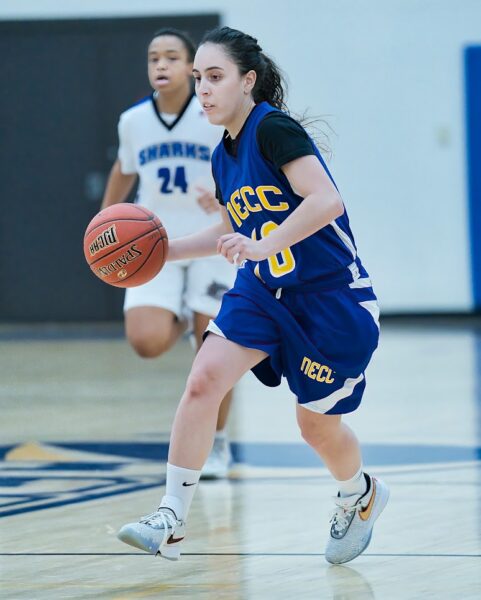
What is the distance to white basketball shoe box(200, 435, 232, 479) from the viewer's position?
16.4ft

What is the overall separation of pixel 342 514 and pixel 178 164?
7.04 ft

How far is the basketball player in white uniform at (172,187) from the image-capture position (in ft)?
17.2

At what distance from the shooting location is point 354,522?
143 inches

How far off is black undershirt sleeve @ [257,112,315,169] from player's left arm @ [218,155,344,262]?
0.07 feet

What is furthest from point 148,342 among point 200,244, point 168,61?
point 200,244

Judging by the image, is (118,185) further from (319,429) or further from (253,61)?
(319,429)

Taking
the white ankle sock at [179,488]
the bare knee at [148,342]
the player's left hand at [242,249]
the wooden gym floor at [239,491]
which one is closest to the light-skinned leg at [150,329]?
the bare knee at [148,342]

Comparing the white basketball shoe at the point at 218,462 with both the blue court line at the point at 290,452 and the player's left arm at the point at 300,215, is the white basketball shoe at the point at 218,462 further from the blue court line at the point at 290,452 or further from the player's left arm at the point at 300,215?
the player's left arm at the point at 300,215

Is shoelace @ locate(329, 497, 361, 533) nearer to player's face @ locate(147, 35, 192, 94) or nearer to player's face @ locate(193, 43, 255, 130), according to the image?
player's face @ locate(193, 43, 255, 130)

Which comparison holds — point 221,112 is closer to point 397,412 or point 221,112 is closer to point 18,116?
point 397,412

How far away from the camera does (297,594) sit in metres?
3.22

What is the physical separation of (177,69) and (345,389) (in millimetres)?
2138

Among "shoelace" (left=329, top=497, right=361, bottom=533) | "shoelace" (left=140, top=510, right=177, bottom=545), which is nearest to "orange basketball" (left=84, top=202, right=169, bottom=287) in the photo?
"shoelace" (left=140, top=510, right=177, bottom=545)

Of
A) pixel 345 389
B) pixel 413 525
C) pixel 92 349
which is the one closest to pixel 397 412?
pixel 413 525
